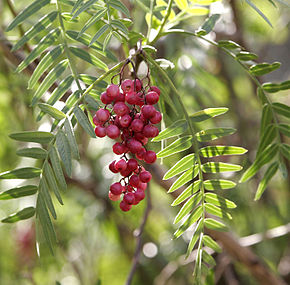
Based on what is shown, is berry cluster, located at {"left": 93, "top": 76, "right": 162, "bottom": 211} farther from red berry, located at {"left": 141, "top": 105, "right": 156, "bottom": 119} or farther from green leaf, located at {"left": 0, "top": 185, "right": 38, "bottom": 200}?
green leaf, located at {"left": 0, "top": 185, "right": 38, "bottom": 200}

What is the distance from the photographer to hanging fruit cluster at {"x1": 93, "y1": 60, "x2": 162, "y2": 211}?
71 centimetres

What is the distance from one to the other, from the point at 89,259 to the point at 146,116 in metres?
1.42

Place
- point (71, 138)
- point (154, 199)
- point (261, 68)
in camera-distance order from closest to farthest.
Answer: point (71, 138)
point (261, 68)
point (154, 199)

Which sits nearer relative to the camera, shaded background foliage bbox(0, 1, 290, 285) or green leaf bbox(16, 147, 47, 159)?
green leaf bbox(16, 147, 47, 159)

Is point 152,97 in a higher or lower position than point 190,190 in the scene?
higher

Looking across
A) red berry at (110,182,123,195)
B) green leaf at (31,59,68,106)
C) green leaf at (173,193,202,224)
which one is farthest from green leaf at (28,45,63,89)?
green leaf at (173,193,202,224)

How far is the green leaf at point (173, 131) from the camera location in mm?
736

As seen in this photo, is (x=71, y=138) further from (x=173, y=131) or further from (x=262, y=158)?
(x=262, y=158)

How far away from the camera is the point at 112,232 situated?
2031mm

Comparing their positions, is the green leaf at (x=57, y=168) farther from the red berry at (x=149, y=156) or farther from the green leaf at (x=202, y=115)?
the green leaf at (x=202, y=115)

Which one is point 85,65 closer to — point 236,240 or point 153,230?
point 153,230

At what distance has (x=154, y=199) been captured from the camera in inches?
82.8

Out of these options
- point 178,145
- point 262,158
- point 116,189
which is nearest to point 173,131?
point 178,145

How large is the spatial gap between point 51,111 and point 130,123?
0.41 ft
